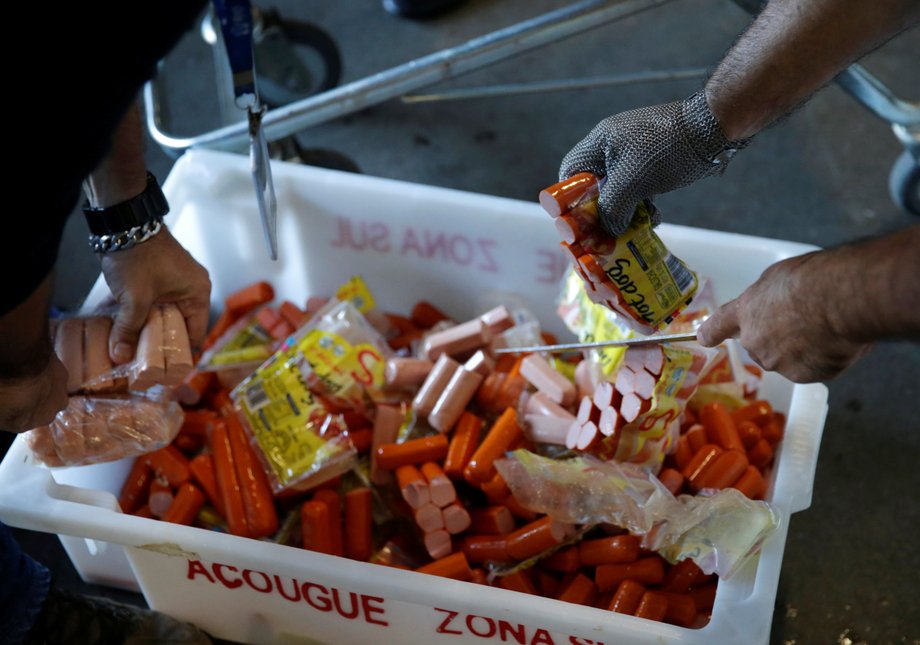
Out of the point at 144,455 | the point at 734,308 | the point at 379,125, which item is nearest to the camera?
the point at 734,308

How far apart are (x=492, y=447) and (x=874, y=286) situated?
2.20ft

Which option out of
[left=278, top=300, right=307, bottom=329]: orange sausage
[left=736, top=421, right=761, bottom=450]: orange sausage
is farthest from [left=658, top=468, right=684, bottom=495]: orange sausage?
[left=278, top=300, right=307, bottom=329]: orange sausage

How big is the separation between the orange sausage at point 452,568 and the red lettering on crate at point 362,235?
1.90ft

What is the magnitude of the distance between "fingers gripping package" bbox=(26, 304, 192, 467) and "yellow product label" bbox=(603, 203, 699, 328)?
0.55m

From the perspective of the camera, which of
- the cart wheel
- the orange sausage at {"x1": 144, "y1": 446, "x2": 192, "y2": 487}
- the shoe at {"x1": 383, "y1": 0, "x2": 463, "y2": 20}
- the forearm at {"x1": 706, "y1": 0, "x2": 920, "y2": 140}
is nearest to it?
the forearm at {"x1": 706, "y1": 0, "x2": 920, "y2": 140}

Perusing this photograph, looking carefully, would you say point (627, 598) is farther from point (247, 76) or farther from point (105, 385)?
point (247, 76)

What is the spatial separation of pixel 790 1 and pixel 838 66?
0.09m

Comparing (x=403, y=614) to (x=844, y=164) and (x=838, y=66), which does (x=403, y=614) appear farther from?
(x=844, y=164)

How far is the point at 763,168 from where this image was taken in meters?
2.16

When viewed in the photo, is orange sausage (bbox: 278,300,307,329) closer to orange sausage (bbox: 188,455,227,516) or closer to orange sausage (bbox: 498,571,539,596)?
orange sausage (bbox: 188,455,227,516)

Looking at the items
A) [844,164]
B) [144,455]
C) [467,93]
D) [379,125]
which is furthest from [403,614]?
[844,164]

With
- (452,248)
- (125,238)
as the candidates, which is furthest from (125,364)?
(452,248)

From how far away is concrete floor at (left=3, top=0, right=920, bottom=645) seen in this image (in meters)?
1.53

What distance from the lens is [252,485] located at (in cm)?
138
